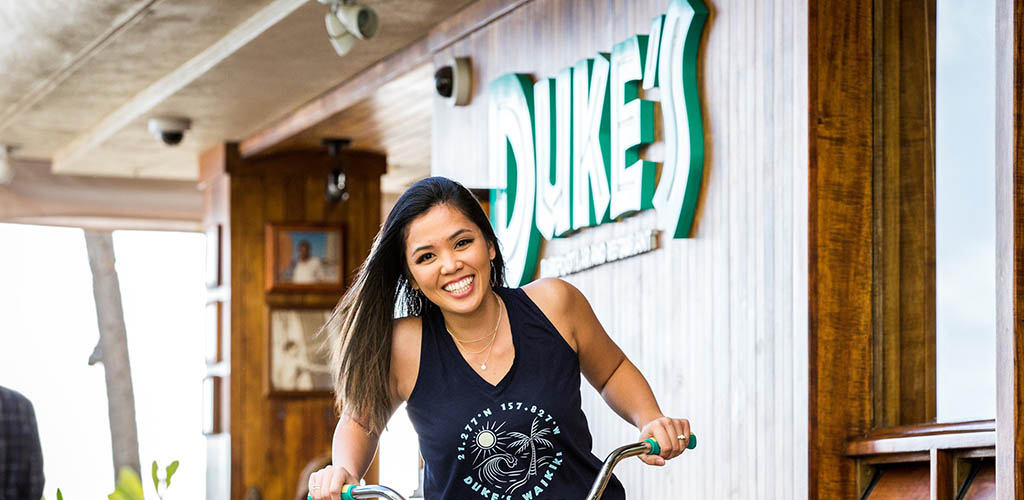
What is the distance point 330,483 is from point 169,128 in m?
6.09

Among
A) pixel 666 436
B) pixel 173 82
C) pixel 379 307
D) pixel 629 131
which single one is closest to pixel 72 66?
pixel 173 82

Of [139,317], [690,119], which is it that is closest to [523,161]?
[690,119]

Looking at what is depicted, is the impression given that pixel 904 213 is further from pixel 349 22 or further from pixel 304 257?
pixel 304 257

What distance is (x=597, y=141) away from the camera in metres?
4.86

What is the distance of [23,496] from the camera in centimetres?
542

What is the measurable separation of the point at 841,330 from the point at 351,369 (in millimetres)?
1606

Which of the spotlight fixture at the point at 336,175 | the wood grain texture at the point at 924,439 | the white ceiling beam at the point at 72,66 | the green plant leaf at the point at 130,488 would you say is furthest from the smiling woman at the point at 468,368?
the spotlight fixture at the point at 336,175

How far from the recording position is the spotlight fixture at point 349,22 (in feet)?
18.6

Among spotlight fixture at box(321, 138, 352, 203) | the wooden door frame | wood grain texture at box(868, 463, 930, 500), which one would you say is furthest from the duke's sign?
spotlight fixture at box(321, 138, 352, 203)

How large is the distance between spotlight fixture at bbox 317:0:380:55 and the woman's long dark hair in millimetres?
3006

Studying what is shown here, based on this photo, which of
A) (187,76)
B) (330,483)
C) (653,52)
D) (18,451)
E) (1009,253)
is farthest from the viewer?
(187,76)

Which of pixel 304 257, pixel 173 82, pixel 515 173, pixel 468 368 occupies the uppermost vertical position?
pixel 173 82

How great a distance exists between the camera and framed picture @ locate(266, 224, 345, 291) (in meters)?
9.13

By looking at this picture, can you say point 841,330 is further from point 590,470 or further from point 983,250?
point 590,470
